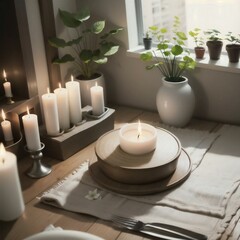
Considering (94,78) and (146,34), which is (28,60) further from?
(146,34)

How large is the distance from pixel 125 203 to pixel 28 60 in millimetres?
722

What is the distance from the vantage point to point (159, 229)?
113 cm

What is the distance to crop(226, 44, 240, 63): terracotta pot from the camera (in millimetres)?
1633

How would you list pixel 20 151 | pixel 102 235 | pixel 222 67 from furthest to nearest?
1. pixel 222 67
2. pixel 20 151
3. pixel 102 235

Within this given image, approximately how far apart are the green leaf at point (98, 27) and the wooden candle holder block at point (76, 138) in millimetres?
352

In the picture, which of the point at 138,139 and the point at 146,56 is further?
the point at 146,56

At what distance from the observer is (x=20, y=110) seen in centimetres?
162

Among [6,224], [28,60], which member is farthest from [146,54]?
[6,224]

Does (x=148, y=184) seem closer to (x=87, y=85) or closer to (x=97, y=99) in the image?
(x=97, y=99)

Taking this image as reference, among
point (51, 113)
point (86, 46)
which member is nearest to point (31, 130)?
point (51, 113)

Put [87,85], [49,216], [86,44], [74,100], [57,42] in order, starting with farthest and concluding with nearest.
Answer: [86,44]
[87,85]
[57,42]
[74,100]
[49,216]

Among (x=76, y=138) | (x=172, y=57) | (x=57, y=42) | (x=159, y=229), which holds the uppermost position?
(x=57, y=42)

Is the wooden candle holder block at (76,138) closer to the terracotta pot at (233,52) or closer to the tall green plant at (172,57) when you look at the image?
the tall green plant at (172,57)

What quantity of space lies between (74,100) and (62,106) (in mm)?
65
